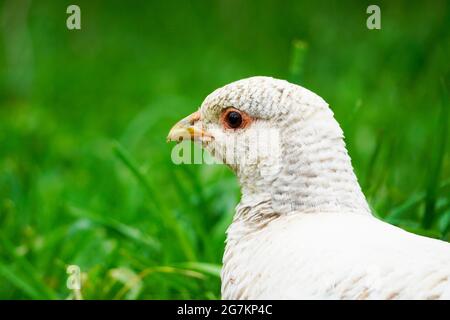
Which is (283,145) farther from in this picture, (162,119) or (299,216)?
(162,119)

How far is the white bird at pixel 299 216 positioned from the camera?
72.4 inches

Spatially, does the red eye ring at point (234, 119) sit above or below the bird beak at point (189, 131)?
above

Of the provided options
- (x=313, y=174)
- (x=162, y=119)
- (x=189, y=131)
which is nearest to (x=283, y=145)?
(x=313, y=174)

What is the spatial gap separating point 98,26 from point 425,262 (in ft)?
21.3

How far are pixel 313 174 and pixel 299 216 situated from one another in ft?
0.36

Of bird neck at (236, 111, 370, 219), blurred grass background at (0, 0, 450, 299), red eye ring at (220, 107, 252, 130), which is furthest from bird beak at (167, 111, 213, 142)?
blurred grass background at (0, 0, 450, 299)

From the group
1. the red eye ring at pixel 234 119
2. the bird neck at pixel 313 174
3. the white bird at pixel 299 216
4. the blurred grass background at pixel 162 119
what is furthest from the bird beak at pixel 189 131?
the blurred grass background at pixel 162 119

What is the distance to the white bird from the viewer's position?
184cm

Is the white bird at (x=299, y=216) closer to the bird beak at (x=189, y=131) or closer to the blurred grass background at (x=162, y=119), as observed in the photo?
the bird beak at (x=189, y=131)

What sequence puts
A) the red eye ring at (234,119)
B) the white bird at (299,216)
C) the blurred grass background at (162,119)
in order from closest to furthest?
the white bird at (299,216)
the red eye ring at (234,119)
the blurred grass background at (162,119)

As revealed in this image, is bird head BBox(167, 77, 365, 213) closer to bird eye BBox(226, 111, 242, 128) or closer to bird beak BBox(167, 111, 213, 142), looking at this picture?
bird eye BBox(226, 111, 242, 128)

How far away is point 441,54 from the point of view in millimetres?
3979
